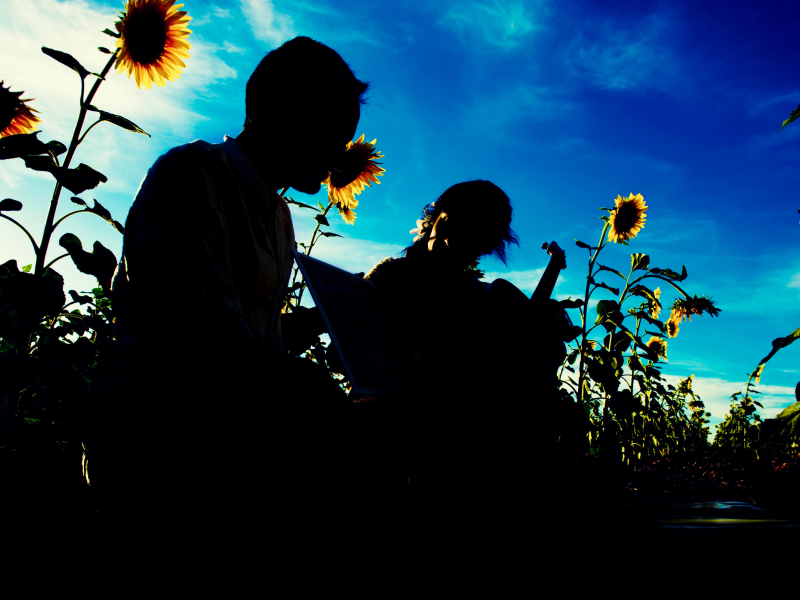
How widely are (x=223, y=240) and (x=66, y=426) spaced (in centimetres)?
153

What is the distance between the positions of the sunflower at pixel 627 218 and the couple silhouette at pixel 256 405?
2945 mm

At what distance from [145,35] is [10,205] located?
2.92 ft

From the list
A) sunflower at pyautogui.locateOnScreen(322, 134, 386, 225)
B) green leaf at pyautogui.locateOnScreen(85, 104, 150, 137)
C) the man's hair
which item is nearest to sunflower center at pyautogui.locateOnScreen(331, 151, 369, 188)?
sunflower at pyautogui.locateOnScreen(322, 134, 386, 225)

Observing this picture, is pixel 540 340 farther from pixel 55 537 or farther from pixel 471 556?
pixel 55 537

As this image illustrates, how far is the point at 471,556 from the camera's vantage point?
87cm

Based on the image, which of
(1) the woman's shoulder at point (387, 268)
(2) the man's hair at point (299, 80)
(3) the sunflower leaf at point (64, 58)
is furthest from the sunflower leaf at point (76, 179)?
(1) the woman's shoulder at point (387, 268)

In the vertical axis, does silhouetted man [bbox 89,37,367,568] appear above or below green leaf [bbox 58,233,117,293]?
below

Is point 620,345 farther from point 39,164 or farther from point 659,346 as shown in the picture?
point 39,164

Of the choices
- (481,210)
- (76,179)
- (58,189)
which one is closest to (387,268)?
(481,210)

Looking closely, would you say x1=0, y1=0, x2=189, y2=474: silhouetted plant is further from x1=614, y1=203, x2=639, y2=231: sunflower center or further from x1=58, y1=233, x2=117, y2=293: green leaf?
x1=614, y1=203, x2=639, y2=231: sunflower center

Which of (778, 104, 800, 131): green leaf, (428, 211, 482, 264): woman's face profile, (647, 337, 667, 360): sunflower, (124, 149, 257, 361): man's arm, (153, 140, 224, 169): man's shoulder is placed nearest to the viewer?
(124, 149, 257, 361): man's arm

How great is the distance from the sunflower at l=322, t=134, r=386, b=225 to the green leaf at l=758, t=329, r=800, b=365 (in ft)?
6.38

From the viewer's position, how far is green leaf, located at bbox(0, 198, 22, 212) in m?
1.67

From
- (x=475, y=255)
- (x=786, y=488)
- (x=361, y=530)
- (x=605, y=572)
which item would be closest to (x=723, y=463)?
(x=786, y=488)
